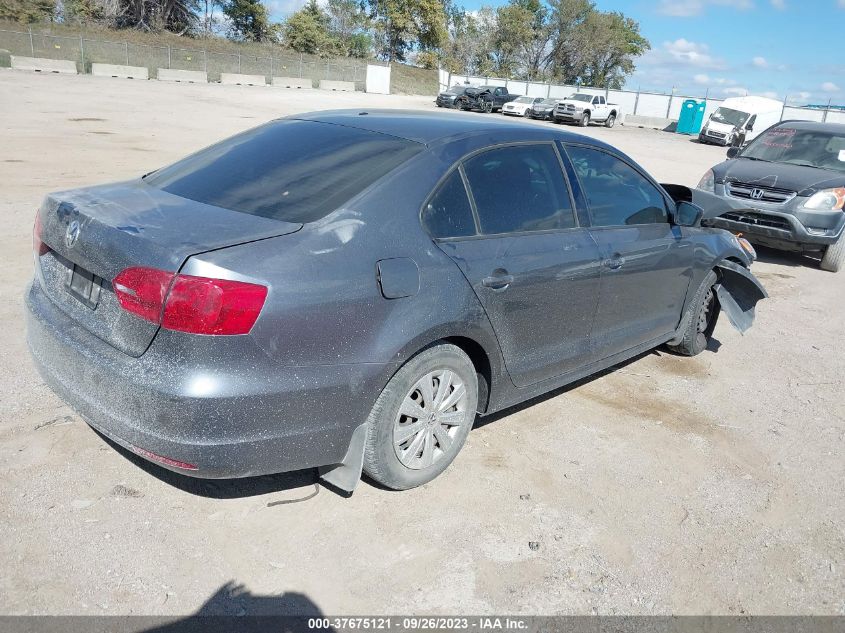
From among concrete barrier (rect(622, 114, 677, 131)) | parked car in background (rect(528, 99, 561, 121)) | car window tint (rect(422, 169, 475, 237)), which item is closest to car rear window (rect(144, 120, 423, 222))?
car window tint (rect(422, 169, 475, 237))

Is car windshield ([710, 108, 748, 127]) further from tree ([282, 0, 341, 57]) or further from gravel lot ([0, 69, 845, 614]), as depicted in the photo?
tree ([282, 0, 341, 57])

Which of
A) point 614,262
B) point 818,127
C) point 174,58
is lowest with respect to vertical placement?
point 614,262

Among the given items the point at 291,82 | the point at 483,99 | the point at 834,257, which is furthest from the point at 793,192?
the point at 291,82

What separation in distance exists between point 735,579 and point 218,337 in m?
2.40

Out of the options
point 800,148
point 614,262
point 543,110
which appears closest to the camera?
point 614,262

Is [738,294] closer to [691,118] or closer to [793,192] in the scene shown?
[793,192]

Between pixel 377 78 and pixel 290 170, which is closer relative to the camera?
pixel 290 170

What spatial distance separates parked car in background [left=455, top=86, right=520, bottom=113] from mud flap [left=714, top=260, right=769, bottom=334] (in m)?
39.1

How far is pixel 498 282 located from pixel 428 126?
37.5 inches

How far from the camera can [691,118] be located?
42844mm

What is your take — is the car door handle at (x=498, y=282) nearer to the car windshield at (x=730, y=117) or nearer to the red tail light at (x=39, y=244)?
the red tail light at (x=39, y=244)

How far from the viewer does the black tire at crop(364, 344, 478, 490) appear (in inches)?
120

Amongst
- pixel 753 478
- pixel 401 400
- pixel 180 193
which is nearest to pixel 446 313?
pixel 401 400

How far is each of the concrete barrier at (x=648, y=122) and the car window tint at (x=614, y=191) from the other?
1779 inches
